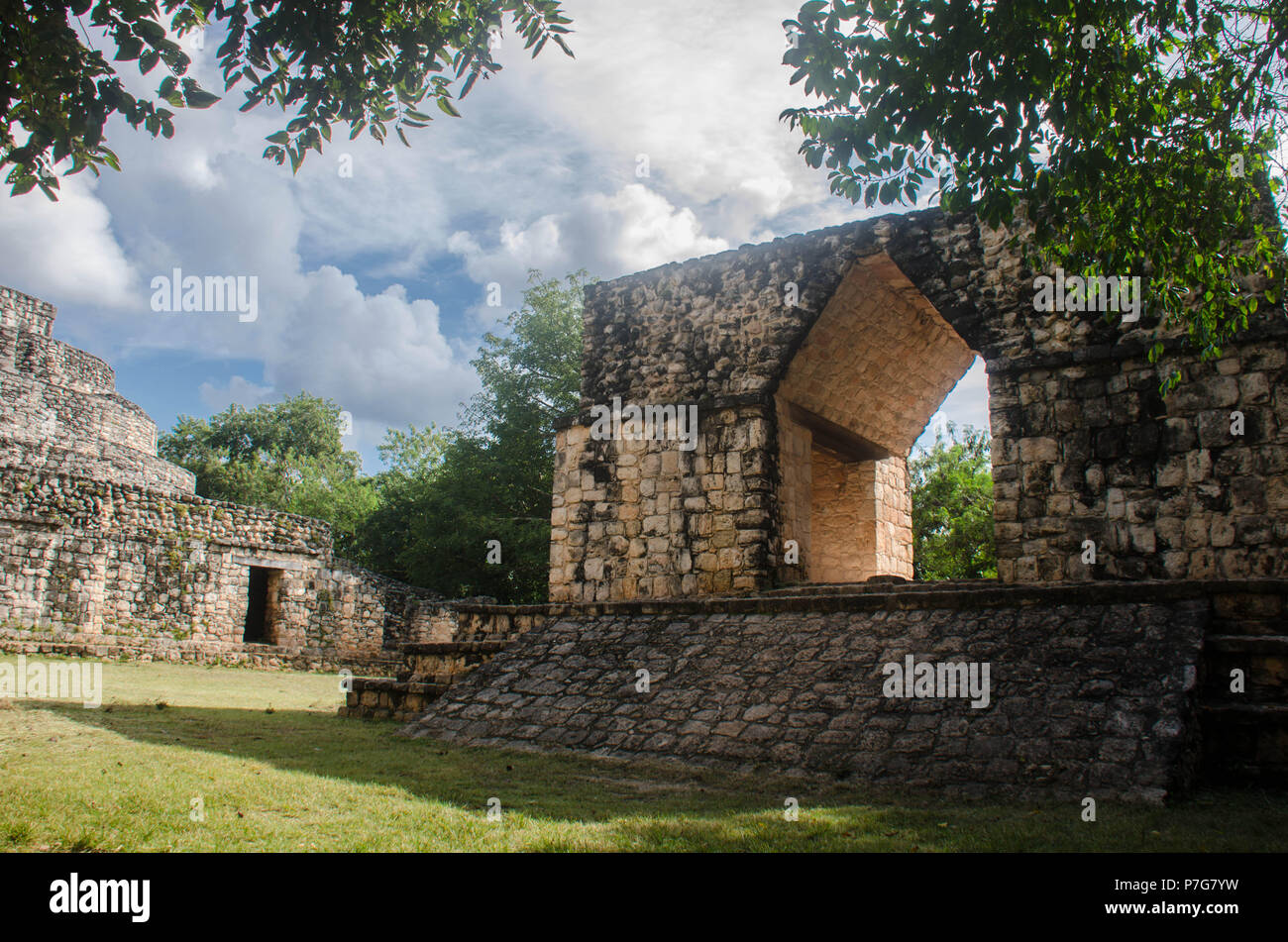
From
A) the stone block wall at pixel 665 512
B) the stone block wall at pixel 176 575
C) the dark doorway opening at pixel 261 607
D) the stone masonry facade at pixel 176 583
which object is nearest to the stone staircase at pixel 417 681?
the stone block wall at pixel 665 512

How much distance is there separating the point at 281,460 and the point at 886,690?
49.4m

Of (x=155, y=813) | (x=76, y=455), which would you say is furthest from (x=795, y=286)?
(x=76, y=455)

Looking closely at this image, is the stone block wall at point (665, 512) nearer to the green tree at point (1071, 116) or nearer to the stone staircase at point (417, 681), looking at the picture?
the stone staircase at point (417, 681)

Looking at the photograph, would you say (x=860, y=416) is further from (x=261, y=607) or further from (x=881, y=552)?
(x=261, y=607)

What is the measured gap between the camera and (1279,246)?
7.05 m

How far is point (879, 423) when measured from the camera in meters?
13.2

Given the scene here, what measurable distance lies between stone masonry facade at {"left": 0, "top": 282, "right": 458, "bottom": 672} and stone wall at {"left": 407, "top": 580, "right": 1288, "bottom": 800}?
7.19 metres

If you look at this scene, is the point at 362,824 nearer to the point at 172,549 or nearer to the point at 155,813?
the point at 155,813

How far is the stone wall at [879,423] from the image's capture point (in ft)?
27.1

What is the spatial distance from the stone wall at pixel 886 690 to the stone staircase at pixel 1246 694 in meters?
0.10

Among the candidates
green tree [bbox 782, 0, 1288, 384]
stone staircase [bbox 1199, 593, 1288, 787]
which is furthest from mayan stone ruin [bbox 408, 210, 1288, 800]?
green tree [bbox 782, 0, 1288, 384]

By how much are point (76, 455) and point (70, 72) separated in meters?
27.7

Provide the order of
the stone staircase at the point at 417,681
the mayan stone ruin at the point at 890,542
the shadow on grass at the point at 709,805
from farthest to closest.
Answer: the stone staircase at the point at 417,681, the mayan stone ruin at the point at 890,542, the shadow on grass at the point at 709,805

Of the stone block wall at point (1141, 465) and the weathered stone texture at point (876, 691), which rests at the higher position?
the stone block wall at point (1141, 465)
